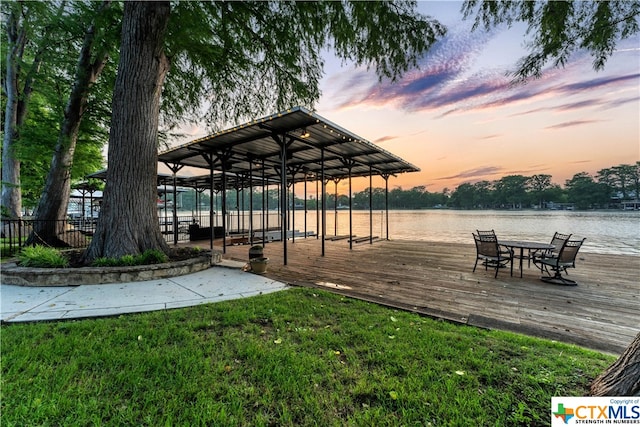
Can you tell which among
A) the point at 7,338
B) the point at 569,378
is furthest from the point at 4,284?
the point at 569,378

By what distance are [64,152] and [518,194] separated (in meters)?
69.6

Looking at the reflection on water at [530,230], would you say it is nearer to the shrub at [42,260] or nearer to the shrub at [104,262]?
the shrub at [104,262]

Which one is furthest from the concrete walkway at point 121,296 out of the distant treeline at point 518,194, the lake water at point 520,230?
the distant treeline at point 518,194

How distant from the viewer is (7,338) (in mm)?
2309

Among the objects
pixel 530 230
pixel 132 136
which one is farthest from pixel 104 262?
pixel 530 230

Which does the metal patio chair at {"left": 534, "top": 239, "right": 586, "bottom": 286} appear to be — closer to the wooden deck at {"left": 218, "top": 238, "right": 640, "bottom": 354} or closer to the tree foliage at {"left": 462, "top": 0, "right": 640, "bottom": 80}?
the wooden deck at {"left": 218, "top": 238, "right": 640, "bottom": 354}

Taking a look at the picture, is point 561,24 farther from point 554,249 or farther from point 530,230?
point 530,230

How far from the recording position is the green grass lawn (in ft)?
4.93

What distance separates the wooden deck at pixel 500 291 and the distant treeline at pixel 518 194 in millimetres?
35958

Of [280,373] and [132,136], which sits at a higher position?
[132,136]

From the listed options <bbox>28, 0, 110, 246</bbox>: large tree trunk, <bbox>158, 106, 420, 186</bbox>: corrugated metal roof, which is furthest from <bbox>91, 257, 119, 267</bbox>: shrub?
<bbox>28, 0, 110, 246</bbox>: large tree trunk

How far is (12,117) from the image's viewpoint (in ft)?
28.2

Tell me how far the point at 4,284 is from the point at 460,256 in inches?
392

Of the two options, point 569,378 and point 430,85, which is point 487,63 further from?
point 569,378
